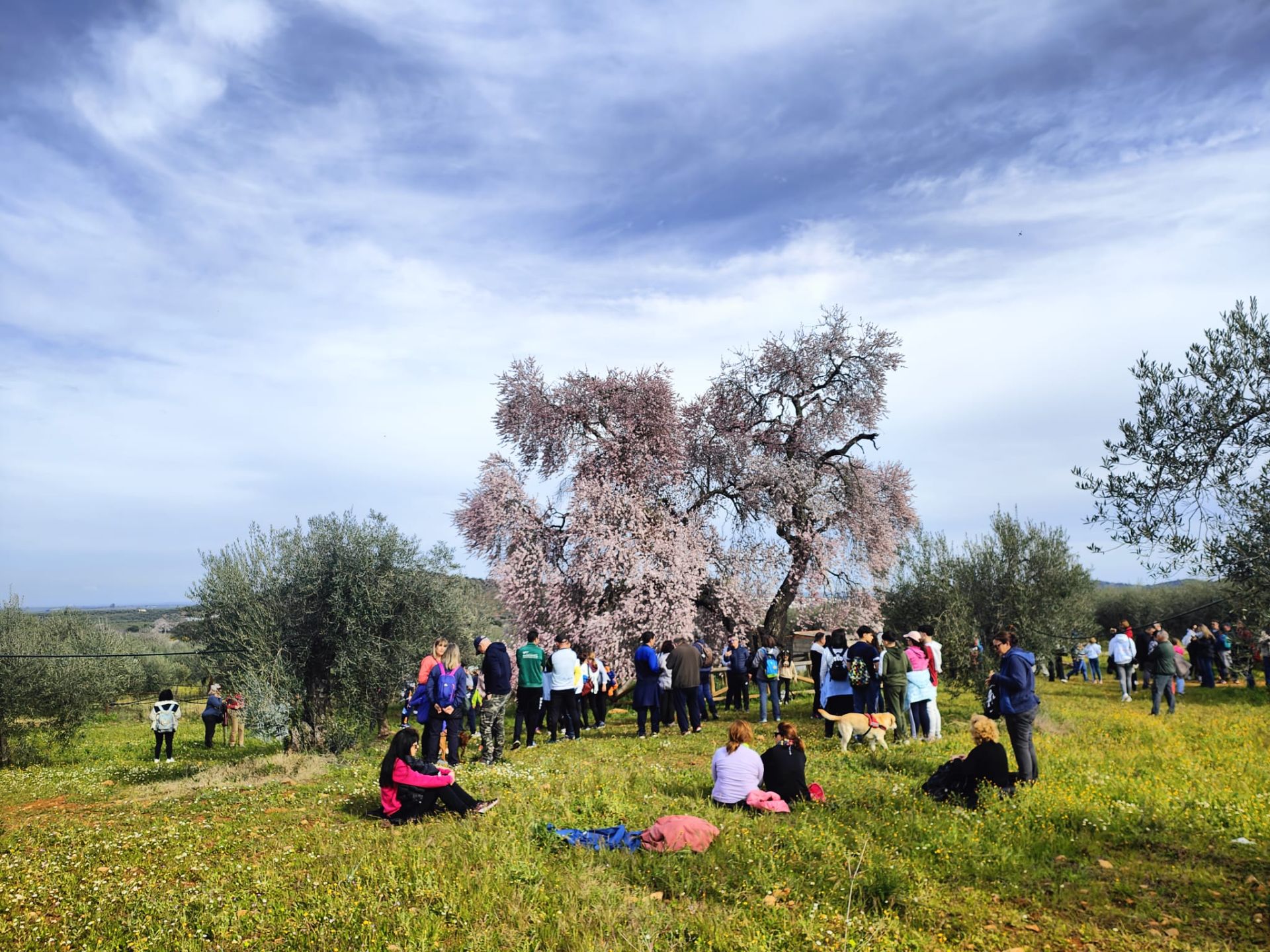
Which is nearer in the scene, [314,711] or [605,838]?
[605,838]

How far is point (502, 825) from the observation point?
9125 millimetres

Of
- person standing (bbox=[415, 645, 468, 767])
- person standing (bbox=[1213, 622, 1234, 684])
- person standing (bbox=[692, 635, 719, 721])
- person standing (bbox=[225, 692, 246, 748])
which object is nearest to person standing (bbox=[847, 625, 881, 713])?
person standing (bbox=[692, 635, 719, 721])

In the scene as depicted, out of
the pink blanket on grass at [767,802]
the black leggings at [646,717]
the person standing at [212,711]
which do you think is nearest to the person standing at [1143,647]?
the black leggings at [646,717]

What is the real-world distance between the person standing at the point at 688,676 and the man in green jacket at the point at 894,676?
3.83m

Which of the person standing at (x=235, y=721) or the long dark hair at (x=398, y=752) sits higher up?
the long dark hair at (x=398, y=752)

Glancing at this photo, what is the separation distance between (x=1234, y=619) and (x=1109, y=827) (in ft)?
22.5

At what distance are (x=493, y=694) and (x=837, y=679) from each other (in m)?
6.47

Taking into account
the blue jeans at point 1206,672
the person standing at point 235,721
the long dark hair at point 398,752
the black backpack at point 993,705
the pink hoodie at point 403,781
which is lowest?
the person standing at point 235,721

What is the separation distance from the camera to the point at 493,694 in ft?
44.5

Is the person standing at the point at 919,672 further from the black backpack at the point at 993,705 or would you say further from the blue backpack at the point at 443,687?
the blue backpack at the point at 443,687

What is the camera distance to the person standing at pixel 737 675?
20453 millimetres

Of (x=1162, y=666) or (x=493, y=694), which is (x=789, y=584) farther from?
(x=493, y=694)

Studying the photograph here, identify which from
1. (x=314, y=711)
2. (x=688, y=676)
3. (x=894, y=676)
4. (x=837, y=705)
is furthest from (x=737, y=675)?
(x=314, y=711)

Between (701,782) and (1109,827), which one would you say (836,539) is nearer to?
(701,782)
